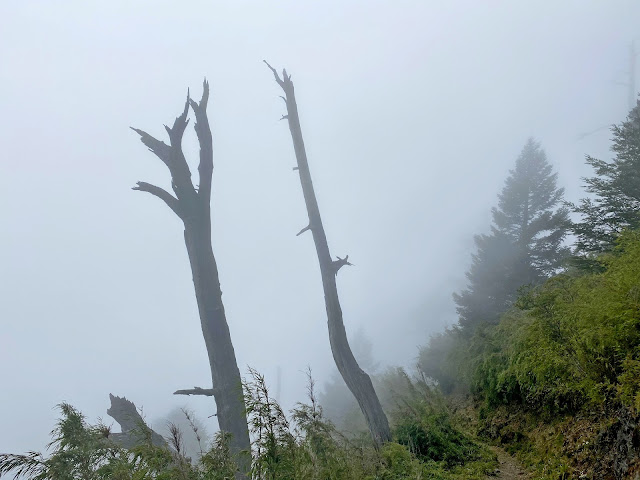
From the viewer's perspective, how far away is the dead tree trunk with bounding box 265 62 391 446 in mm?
9102

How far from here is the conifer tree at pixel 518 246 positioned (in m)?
18.9

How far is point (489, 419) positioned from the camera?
Result: 9625 mm

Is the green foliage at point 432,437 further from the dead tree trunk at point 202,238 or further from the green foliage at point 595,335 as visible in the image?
the dead tree trunk at point 202,238

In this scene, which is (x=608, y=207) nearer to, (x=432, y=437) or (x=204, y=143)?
(x=432, y=437)

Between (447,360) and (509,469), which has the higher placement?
(447,360)

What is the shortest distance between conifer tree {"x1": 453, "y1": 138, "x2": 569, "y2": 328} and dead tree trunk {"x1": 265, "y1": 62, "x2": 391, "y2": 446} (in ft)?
31.6

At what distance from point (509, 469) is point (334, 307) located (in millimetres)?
4651

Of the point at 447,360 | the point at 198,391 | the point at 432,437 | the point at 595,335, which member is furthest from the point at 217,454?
the point at 447,360

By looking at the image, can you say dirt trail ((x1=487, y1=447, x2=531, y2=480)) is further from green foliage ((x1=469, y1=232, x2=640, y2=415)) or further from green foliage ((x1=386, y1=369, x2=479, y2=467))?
green foliage ((x1=469, y1=232, x2=640, y2=415))

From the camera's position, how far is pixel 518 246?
65.7 ft

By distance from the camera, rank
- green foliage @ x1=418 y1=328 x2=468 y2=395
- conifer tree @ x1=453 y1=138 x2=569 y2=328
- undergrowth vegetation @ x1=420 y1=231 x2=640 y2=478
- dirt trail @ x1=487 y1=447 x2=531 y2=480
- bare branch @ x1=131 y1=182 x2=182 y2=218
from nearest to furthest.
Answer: undergrowth vegetation @ x1=420 y1=231 x2=640 y2=478
dirt trail @ x1=487 y1=447 x2=531 y2=480
bare branch @ x1=131 y1=182 x2=182 y2=218
green foliage @ x1=418 y1=328 x2=468 y2=395
conifer tree @ x1=453 y1=138 x2=569 y2=328

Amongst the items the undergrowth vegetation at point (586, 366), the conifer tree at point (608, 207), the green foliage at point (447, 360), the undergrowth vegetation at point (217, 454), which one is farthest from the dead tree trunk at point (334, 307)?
the conifer tree at point (608, 207)

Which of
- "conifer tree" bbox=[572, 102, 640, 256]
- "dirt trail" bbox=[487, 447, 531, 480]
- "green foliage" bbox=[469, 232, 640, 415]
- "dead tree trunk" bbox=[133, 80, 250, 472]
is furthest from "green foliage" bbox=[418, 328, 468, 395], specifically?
"green foliage" bbox=[469, 232, 640, 415]

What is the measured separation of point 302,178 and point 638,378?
28.0ft
